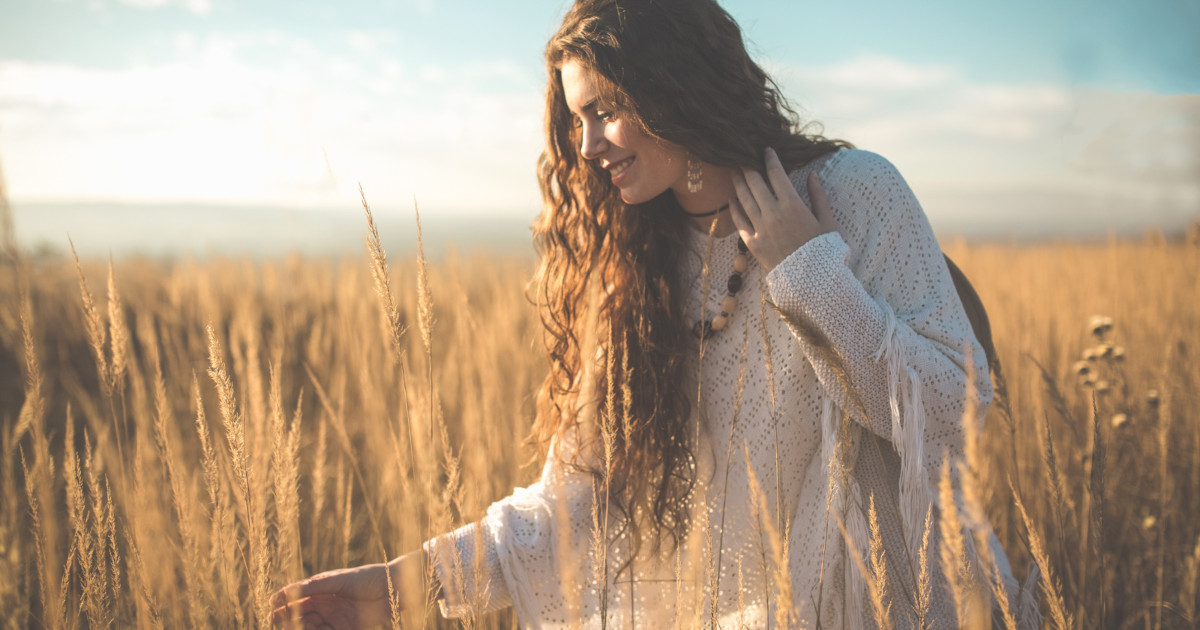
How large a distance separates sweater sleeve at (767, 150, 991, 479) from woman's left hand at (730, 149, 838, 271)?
47mm

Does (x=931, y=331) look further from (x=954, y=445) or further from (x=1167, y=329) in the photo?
(x=1167, y=329)

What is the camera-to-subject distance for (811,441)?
129 centimetres

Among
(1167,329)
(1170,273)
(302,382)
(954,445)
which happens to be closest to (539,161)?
(954,445)

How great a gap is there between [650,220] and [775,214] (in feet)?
1.22

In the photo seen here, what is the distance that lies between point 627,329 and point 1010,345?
2.53 m

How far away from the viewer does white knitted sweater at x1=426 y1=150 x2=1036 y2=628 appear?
108 cm

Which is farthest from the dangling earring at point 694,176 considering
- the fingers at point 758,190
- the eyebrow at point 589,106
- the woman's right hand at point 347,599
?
the woman's right hand at point 347,599

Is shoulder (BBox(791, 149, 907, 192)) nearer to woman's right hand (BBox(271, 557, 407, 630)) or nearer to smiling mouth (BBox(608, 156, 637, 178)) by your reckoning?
smiling mouth (BBox(608, 156, 637, 178))

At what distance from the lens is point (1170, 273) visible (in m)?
3.35

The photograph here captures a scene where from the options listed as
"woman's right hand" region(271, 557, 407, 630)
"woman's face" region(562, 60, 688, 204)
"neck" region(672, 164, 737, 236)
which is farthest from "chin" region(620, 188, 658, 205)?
"woman's right hand" region(271, 557, 407, 630)

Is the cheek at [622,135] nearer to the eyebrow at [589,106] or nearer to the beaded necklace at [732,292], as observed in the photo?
the eyebrow at [589,106]

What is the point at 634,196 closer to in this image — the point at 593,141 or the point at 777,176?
the point at 593,141

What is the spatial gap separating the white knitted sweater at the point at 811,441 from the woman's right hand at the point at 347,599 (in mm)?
123

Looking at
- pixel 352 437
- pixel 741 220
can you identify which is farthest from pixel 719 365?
pixel 352 437
